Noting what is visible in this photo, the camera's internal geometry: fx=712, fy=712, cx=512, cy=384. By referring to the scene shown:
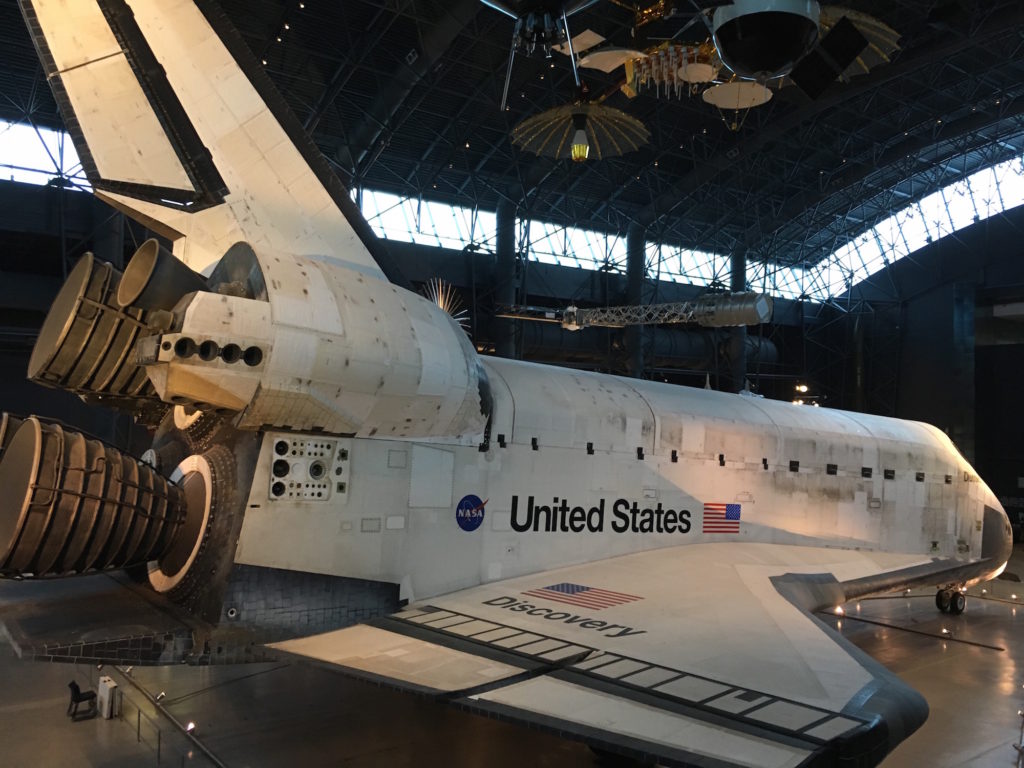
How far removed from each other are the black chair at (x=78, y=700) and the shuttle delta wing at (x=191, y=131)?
346 cm

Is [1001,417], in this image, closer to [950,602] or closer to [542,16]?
[950,602]

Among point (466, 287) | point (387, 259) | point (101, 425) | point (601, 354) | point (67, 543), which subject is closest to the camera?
point (67, 543)

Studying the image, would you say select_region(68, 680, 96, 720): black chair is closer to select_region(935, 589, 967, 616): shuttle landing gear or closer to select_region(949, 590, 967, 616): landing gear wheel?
select_region(935, 589, 967, 616): shuttle landing gear

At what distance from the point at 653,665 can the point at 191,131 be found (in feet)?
13.8

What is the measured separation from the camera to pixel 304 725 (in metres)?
5.36

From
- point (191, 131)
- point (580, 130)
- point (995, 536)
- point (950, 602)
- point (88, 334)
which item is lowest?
point (950, 602)

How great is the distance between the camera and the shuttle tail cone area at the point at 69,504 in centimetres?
346

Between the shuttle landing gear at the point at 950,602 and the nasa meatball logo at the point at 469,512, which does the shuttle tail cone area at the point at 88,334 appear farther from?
the shuttle landing gear at the point at 950,602

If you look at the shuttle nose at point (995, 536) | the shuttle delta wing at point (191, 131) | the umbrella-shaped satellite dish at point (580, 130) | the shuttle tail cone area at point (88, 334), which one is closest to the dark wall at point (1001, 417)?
the shuttle nose at point (995, 536)

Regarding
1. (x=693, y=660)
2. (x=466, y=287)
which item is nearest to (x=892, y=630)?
(x=693, y=660)

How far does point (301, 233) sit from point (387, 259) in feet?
1.89

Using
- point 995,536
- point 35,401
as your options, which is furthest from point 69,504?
point 35,401

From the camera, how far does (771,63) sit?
12.7ft

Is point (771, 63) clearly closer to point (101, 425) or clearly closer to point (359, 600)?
point (359, 600)
